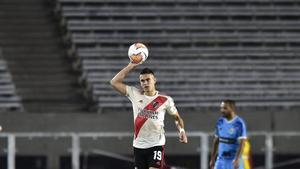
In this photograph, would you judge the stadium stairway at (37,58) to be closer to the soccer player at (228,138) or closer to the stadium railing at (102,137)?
the stadium railing at (102,137)

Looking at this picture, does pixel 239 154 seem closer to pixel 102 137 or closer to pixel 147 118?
pixel 147 118

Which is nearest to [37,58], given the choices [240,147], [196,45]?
[196,45]

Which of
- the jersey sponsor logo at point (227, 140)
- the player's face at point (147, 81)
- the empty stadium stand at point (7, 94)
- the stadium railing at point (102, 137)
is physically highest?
the player's face at point (147, 81)

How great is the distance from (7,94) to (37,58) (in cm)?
154

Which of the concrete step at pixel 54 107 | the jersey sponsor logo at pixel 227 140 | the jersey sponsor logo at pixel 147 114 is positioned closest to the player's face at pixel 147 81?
the jersey sponsor logo at pixel 147 114

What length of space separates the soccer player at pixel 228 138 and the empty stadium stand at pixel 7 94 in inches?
277

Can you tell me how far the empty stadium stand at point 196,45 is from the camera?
20938mm

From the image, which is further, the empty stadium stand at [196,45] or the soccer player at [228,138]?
the empty stadium stand at [196,45]

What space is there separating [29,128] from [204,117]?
12.6 feet

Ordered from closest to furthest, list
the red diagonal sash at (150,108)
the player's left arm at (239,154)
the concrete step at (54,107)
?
the red diagonal sash at (150,108) → the player's left arm at (239,154) → the concrete step at (54,107)

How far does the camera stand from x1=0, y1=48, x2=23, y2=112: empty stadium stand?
67.4 feet

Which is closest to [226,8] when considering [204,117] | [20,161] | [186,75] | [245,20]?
[245,20]

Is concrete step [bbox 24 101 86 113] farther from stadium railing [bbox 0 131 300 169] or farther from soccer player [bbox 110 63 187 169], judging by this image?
soccer player [bbox 110 63 187 169]

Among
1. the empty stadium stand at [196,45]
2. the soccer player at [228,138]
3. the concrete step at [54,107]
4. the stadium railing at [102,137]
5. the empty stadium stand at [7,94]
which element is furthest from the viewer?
the empty stadium stand at [196,45]
